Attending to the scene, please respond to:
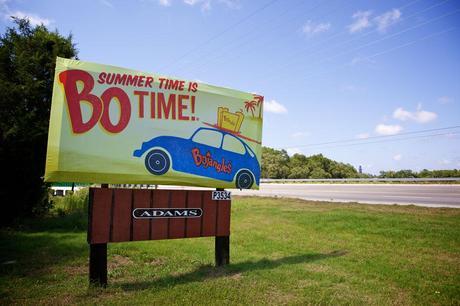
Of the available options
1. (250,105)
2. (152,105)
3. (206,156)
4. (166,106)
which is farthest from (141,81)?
(250,105)

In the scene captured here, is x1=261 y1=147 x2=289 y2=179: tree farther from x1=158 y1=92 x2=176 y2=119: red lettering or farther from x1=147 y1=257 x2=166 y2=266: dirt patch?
x1=158 y1=92 x2=176 y2=119: red lettering

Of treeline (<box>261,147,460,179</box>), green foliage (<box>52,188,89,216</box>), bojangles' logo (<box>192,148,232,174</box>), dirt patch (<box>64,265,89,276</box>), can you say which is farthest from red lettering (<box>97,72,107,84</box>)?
treeline (<box>261,147,460,179</box>)

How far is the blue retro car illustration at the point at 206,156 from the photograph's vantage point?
19.7 feet

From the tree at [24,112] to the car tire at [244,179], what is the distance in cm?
755

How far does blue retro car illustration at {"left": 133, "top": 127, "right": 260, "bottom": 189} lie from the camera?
19.7 feet

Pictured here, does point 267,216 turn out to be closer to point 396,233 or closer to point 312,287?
point 396,233

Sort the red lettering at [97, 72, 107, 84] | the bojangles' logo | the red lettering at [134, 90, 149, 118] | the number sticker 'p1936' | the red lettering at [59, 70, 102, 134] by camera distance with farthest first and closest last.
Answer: the number sticker 'p1936' < the bojangles' logo < the red lettering at [134, 90, 149, 118] < the red lettering at [97, 72, 107, 84] < the red lettering at [59, 70, 102, 134]

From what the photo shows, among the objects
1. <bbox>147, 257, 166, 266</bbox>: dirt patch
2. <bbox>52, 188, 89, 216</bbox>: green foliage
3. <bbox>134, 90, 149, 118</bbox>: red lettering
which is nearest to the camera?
<bbox>134, 90, 149, 118</bbox>: red lettering

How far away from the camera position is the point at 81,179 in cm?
541

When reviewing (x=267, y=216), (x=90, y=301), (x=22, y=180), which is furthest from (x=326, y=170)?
(x=90, y=301)

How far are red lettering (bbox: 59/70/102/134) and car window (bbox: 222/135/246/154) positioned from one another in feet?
7.80

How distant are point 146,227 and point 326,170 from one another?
70.5 meters

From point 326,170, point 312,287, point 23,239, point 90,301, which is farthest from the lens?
point 326,170

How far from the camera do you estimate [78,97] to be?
5.53 meters
